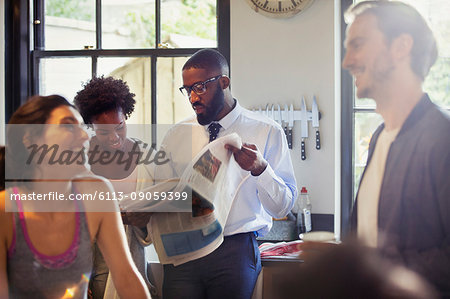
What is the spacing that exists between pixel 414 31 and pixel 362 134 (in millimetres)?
304

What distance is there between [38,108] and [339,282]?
828 mm

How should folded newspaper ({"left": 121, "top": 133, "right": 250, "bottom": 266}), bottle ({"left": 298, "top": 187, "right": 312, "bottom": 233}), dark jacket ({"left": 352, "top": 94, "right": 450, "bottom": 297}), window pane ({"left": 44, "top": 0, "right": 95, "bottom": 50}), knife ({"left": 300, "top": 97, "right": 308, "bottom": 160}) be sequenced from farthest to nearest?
window pane ({"left": 44, "top": 0, "right": 95, "bottom": 50}), knife ({"left": 300, "top": 97, "right": 308, "bottom": 160}), bottle ({"left": 298, "top": 187, "right": 312, "bottom": 233}), folded newspaper ({"left": 121, "top": 133, "right": 250, "bottom": 266}), dark jacket ({"left": 352, "top": 94, "right": 450, "bottom": 297})

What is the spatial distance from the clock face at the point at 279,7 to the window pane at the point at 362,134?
39.7 inches

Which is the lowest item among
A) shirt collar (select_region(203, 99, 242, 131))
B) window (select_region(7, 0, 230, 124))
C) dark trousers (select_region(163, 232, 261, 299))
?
dark trousers (select_region(163, 232, 261, 299))

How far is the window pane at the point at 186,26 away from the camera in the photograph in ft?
8.37

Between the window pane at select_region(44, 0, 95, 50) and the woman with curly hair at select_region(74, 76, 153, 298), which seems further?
the window pane at select_region(44, 0, 95, 50)

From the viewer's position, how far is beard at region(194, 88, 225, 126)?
5.14ft

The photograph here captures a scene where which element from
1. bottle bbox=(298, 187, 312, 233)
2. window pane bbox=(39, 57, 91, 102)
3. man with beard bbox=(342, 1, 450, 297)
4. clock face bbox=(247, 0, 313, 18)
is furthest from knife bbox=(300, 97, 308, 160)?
man with beard bbox=(342, 1, 450, 297)

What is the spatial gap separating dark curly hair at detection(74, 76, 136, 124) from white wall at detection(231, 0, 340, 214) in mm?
813

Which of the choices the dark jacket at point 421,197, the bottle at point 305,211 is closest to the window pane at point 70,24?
the bottle at point 305,211

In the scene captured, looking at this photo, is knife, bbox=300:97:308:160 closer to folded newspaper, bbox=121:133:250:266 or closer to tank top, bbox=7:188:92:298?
folded newspaper, bbox=121:133:250:266

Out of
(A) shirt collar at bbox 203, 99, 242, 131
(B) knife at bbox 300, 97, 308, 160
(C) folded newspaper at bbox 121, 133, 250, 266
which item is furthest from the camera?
(B) knife at bbox 300, 97, 308, 160

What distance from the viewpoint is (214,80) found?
5.09 ft

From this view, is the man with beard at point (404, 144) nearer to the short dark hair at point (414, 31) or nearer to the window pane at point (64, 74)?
the short dark hair at point (414, 31)
